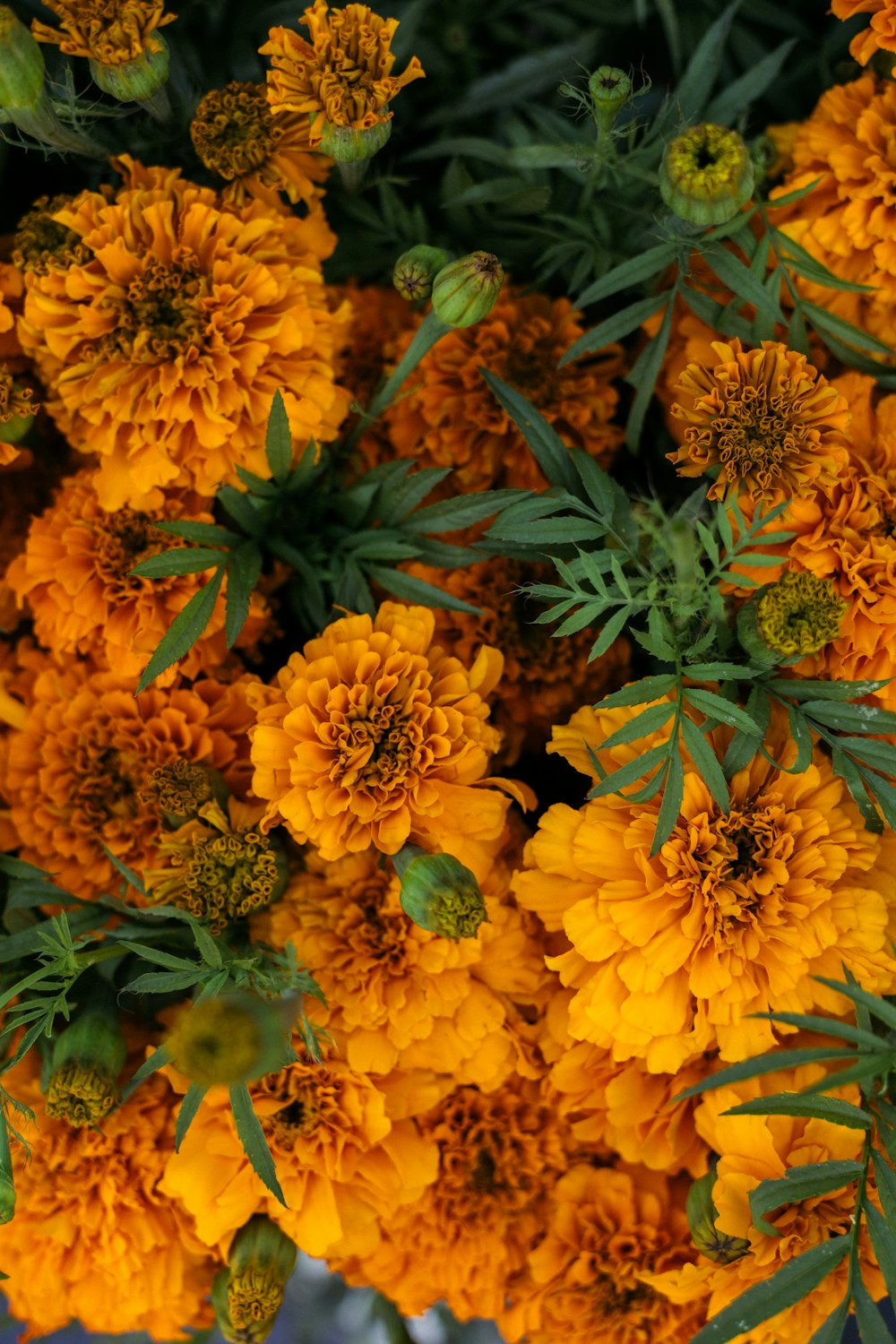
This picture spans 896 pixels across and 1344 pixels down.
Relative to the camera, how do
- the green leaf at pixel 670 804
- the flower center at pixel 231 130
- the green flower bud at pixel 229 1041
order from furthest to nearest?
the flower center at pixel 231 130, the green leaf at pixel 670 804, the green flower bud at pixel 229 1041

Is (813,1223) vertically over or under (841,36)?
under

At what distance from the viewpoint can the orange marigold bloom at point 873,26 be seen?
709 millimetres

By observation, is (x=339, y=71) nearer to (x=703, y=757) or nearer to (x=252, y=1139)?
(x=703, y=757)

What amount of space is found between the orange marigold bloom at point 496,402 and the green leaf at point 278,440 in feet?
0.39

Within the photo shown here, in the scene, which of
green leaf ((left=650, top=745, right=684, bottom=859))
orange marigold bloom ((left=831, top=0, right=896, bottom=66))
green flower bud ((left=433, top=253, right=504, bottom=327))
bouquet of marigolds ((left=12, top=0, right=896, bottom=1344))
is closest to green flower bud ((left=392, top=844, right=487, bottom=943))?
bouquet of marigolds ((left=12, top=0, right=896, bottom=1344))

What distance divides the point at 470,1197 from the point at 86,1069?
0.30m

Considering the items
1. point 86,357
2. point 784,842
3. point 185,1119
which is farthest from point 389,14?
point 185,1119

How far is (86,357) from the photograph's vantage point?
0.74m

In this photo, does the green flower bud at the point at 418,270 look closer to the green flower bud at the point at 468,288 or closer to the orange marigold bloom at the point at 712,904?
the green flower bud at the point at 468,288

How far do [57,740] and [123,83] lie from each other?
1.38ft

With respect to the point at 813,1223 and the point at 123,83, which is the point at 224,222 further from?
the point at 813,1223

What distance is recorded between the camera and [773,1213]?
0.71 metres

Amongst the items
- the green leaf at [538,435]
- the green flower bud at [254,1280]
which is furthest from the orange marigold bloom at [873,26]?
the green flower bud at [254,1280]

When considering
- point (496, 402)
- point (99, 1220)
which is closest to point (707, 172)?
point (496, 402)
